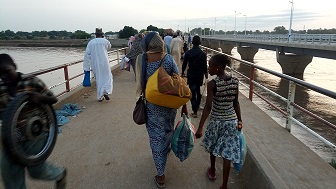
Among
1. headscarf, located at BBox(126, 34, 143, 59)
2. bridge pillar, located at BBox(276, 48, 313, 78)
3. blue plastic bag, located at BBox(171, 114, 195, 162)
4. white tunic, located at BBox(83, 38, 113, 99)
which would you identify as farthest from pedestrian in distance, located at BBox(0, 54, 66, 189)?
bridge pillar, located at BBox(276, 48, 313, 78)

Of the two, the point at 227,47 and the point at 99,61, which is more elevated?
the point at 99,61

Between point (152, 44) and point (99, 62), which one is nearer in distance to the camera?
point (152, 44)

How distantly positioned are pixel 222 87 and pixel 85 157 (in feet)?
7.16

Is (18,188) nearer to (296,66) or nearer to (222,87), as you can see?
(222,87)

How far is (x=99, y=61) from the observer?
6691mm

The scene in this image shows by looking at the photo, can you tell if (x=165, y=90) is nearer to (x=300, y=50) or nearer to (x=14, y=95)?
(x=14, y=95)

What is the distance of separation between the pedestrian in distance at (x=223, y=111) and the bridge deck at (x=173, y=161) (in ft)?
1.15

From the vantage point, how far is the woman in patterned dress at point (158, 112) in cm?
299

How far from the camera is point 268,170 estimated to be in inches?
107

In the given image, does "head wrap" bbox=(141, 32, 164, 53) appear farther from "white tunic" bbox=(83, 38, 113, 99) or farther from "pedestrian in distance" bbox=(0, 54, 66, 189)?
"white tunic" bbox=(83, 38, 113, 99)

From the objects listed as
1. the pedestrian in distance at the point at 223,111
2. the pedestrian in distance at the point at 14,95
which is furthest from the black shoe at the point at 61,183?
the pedestrian in distance at the point at 223,111

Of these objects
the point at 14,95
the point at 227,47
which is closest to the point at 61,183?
the point at 14,95

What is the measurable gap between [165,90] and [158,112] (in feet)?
1.25

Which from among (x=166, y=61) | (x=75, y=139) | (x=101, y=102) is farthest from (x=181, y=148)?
(x=101, y=102)
